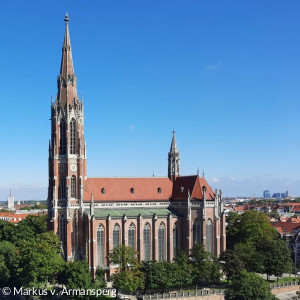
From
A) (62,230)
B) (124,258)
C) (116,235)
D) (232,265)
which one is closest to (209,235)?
(232,265)

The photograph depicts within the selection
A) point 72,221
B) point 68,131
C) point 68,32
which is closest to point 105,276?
point 72,221

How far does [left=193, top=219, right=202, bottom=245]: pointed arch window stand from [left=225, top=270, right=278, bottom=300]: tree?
33.6m

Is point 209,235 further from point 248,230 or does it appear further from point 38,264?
point 38,264

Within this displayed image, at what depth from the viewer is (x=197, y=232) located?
11475 centimetres

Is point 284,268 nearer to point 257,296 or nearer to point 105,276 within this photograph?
point 257,296

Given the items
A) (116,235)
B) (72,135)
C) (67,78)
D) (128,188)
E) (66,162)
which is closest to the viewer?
(66,162)

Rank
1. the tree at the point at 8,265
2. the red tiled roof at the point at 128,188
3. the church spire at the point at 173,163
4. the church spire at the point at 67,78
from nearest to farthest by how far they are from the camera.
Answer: the tree at the point at 8,265
the church spire at the point at 67,78
the red tiled roof at the point at 128,188
the church spire at the point at 173,163

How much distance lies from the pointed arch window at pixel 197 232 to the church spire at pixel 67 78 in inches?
1566

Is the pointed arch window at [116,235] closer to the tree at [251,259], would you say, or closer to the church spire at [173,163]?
the church spire at [173,163]

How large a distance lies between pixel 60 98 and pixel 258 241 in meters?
55.8

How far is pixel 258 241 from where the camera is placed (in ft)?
372

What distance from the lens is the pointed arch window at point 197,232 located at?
11431 cm

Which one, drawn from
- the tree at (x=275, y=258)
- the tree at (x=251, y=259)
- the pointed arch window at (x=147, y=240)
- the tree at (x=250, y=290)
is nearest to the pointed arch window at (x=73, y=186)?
the pointed arch window at (x=147, y=240)

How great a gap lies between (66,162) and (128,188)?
17040mm
